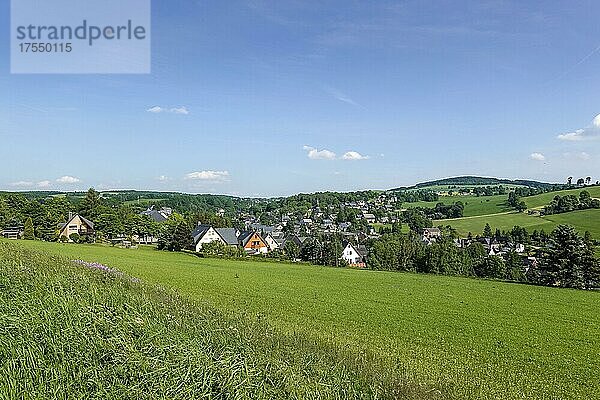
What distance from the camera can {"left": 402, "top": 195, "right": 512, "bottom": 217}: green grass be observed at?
4198 inches

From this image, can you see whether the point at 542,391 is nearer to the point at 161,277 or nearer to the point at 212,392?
the point at 212,392

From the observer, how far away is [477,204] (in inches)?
4646

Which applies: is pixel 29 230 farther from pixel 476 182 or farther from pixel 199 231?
pixel 476 182

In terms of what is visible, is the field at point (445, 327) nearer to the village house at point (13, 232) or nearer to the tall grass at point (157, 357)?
the tall grass at point (157, 357)

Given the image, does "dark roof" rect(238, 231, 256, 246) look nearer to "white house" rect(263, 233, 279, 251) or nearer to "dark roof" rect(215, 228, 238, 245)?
"dark roof" rect(215, 228, 238, 245)

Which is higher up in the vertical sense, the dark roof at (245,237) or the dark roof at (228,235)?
the dark roof at (228,235)

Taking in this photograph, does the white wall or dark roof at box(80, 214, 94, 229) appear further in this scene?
the white wall

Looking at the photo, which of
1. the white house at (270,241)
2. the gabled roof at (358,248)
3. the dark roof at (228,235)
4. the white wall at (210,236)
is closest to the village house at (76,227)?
the white wall at (210,236)

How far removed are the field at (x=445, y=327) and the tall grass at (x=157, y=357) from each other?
718 mm

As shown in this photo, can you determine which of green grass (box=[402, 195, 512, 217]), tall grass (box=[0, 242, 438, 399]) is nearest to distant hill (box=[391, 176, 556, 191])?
green grass (box=[402, 195, 512, 217])

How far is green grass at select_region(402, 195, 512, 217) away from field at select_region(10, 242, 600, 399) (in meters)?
86.2

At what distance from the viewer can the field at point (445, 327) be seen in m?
7.87

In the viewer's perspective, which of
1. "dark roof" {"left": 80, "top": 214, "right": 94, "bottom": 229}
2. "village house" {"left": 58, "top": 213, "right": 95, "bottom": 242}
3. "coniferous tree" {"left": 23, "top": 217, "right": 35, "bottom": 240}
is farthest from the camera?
"dark roof" {"left": 80, "top": 214, "right": 94, "bottom": 229}

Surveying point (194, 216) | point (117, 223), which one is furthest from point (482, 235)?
point (117, 223)
